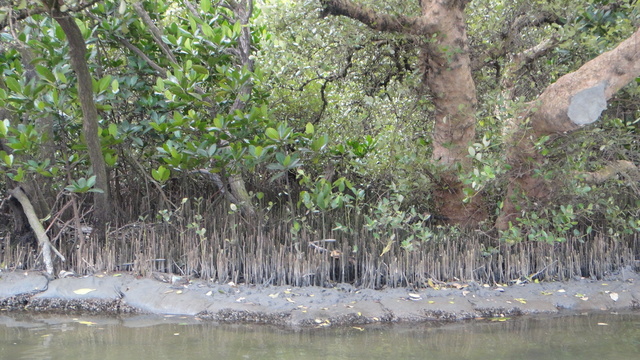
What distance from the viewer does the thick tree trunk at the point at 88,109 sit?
3.93 meters

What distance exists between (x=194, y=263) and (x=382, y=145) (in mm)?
1800

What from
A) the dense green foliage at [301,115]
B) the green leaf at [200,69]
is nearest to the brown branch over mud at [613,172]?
the dense green foliage at [301,115]

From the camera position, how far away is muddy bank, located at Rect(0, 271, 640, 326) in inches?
163

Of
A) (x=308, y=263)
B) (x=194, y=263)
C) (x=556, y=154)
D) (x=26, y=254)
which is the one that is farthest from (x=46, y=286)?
(x=556, y=154)

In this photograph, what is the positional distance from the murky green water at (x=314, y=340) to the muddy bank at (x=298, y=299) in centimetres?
16

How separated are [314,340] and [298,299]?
748mm

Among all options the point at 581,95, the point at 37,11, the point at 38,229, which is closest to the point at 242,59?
the point at 37,11

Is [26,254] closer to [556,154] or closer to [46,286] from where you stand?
[46,286]

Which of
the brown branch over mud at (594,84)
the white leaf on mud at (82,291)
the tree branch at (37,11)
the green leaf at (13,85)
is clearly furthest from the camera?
the white leaf on mud at (82,291)

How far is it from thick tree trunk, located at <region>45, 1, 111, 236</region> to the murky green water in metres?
1.15

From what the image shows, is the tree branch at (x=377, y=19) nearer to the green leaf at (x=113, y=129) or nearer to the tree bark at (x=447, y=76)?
the tree bark at (x=447, y=76)

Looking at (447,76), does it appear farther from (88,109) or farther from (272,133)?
(88,109)

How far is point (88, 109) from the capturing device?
4.35 meters

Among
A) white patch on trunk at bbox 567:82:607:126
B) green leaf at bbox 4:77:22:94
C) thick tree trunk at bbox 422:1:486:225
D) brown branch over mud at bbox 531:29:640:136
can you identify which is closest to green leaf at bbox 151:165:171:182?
green leaf at bbox 4:77:22:94
